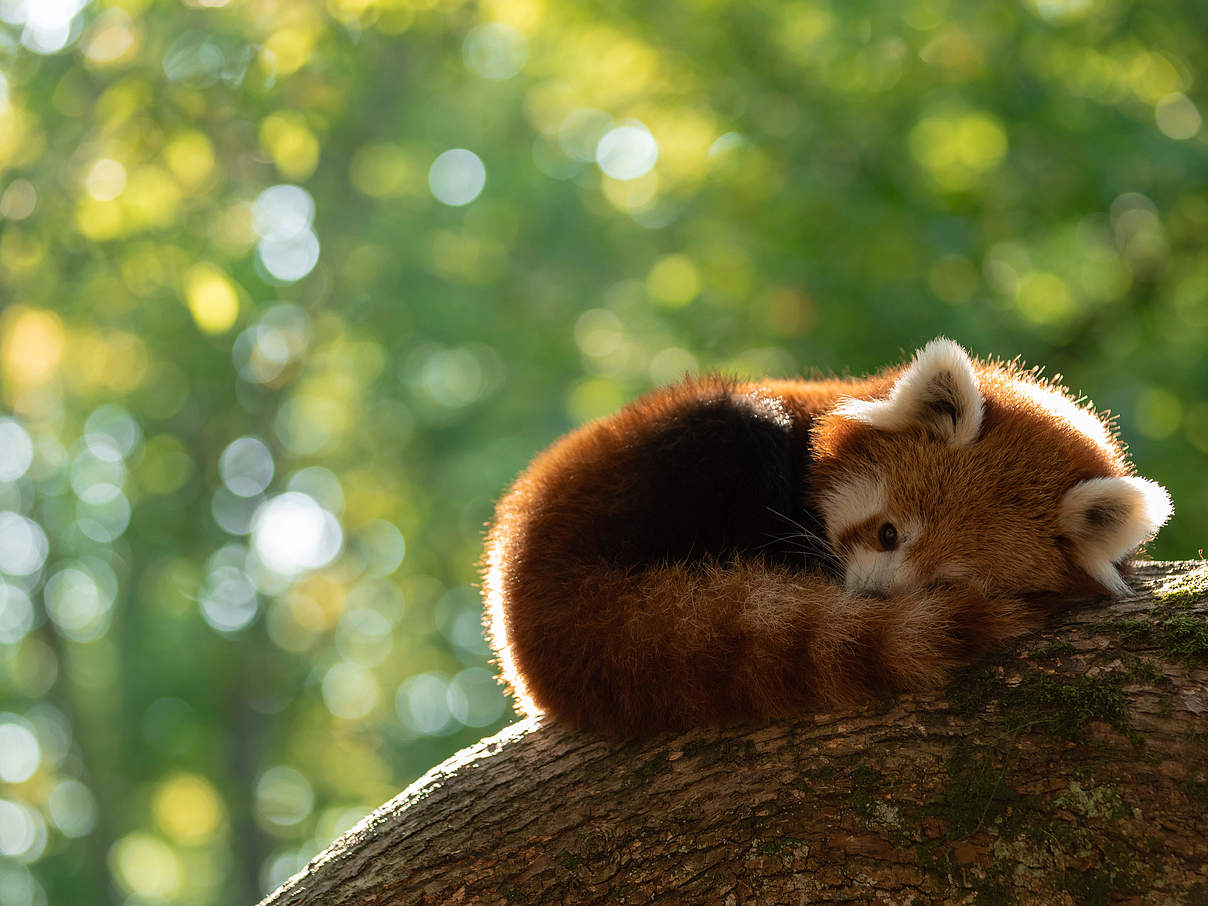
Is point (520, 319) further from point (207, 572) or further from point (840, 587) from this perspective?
point (840, 587)

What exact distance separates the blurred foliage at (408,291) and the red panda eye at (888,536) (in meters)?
2.56

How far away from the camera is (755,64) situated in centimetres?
554

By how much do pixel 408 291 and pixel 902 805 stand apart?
8.37m

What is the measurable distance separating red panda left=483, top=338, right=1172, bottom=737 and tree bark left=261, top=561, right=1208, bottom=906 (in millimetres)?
94

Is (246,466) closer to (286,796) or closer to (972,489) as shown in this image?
(286,796)

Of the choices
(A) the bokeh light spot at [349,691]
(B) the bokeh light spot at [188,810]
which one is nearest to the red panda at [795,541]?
(A) the bokeh light spot at [349,691]

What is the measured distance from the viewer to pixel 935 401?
2.53 meters

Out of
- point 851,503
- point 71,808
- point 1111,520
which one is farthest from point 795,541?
point 71,808

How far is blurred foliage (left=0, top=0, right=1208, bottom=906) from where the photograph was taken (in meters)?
4.93

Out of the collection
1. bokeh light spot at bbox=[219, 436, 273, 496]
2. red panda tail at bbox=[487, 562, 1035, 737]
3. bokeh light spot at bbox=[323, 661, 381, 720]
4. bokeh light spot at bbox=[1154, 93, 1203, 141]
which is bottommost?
bokeh light spot at bbox=[323, 661, 381, 720]

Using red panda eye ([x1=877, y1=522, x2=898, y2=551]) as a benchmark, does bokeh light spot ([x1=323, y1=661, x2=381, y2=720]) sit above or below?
below

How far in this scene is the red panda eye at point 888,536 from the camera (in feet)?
8.08

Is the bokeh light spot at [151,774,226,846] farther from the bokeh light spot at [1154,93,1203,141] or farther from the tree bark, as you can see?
the bokeh light spot at [1154,93,1203,141]

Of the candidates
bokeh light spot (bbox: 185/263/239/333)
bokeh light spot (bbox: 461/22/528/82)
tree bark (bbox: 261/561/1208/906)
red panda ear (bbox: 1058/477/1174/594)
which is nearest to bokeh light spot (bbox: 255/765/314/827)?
bokeh light spot (bbox: 461/22/528/82)
